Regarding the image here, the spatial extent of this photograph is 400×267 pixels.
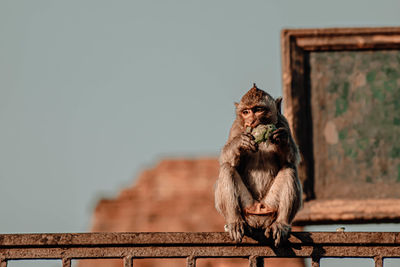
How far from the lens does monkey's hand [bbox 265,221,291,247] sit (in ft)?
35.9

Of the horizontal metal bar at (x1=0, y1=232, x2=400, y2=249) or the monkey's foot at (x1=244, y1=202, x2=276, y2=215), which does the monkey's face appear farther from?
the horizontal metal bar at (x1=0, y1=232, x2=400, y2=249)

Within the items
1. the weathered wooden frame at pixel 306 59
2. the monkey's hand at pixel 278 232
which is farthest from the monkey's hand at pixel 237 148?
the weathered wooden frame at pixel 306 59

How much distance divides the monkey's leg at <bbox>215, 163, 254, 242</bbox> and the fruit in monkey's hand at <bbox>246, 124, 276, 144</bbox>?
44 cm

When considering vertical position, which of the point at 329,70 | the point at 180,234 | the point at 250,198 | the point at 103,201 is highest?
the point at 103,201

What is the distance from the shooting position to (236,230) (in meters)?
11.2

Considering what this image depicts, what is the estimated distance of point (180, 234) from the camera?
10719 mm

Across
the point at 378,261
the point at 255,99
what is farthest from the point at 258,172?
the point at 378,261

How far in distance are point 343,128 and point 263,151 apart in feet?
20.4

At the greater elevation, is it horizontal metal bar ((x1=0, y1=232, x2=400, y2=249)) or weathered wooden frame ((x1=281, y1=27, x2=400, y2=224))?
weathered wooden frame ((x1=281, y1=27, x2=400, y2=224))

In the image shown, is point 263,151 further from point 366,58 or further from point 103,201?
point 103,201

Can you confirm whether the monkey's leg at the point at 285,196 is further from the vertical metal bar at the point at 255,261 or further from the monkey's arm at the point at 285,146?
the vertical metal bar at the point at 255,261

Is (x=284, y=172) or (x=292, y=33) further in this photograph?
(x=292, y=33)

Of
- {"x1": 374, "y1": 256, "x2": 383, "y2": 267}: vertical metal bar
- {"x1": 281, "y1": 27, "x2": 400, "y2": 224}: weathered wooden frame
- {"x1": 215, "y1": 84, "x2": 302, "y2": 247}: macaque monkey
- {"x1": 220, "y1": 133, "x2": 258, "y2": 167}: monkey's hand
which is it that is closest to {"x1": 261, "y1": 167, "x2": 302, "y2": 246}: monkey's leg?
{"x1": 215, "y1": 84, "x2": 302, "y2": 247}: macaque monkey

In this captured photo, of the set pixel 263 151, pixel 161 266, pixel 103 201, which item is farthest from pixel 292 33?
pixel 103 201
